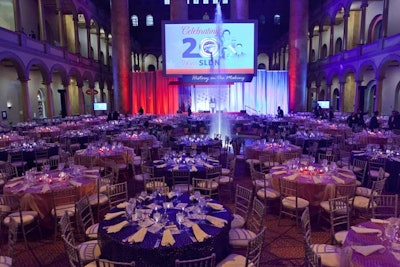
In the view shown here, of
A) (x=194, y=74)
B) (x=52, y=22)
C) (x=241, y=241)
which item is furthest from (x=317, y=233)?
(x=52, y=22)

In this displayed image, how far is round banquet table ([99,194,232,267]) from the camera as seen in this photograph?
3180 mm

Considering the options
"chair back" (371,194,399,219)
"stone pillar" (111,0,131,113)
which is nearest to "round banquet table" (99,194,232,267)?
"chair back" (371,194,399,219)

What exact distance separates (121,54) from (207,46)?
339 inches

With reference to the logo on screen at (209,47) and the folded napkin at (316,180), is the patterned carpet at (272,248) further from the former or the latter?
the logo on screen at (209,47)

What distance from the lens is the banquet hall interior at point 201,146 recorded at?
3.67m

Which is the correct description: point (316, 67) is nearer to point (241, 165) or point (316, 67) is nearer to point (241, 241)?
point (241, 165)

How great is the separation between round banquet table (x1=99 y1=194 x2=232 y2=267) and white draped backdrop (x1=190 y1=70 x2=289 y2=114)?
946 inches

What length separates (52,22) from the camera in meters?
26.0

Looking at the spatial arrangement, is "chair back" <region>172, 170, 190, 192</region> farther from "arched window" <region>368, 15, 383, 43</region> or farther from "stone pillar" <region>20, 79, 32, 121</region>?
"arched window" <region>368, 15, 383, 43</region>

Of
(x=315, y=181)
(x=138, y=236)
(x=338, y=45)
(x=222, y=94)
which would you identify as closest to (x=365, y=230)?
(x=315, y=181)

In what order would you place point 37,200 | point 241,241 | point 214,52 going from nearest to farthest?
point 241,241 → point 37,200 → point 214,52

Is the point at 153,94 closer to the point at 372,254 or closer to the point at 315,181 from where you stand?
the point at 315,181

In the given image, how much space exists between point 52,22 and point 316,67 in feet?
78.3

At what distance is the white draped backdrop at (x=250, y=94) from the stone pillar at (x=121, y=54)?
5.86m
